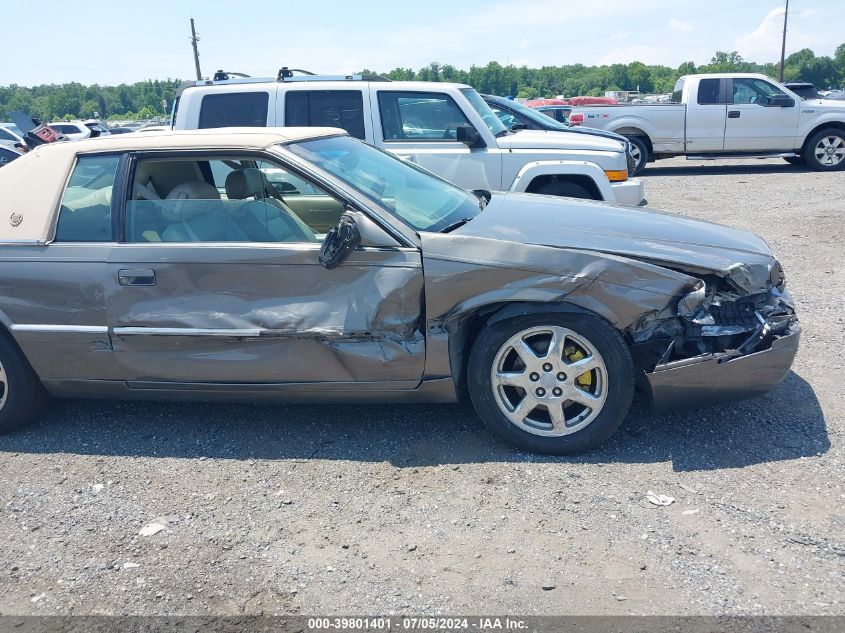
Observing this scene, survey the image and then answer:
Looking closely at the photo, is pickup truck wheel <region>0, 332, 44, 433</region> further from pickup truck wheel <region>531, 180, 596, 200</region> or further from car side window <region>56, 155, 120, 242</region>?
pickup truck wheel <region>531, 180, 596, 200</region>

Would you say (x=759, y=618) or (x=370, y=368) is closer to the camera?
(x=759, y=618)

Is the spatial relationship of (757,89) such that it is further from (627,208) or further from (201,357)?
(201,357)

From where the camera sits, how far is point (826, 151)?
48.8ft

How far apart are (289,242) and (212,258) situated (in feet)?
1.35

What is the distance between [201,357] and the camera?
3.98 m

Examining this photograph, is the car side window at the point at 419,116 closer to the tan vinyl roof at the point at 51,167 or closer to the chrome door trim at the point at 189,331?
the tan vinyl roof at the point at 51,167

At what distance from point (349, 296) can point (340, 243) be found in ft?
0.91

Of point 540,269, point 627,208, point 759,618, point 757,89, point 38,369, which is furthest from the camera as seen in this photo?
point 757,89

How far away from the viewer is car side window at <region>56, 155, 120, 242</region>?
4.10 m

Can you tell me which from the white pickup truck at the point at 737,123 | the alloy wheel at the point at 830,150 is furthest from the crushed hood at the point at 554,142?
the alloy wheel at the point at 830,150

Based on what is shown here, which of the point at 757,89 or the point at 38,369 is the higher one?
the point at 757,89

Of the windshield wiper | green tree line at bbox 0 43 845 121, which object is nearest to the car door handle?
the windshield wiper

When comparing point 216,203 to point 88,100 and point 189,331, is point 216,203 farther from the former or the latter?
point 88,100

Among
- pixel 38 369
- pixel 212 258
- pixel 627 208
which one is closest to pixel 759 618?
pixel 627 208
